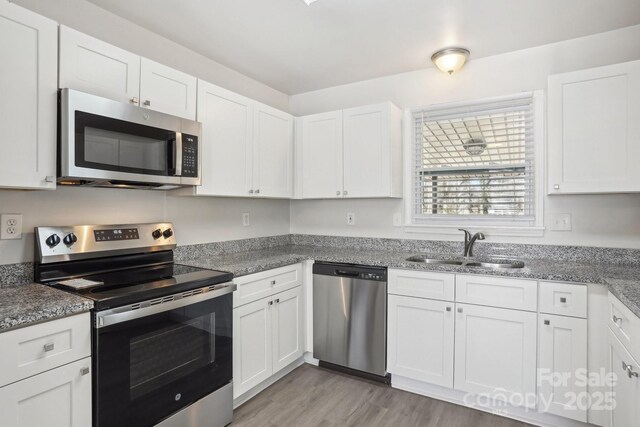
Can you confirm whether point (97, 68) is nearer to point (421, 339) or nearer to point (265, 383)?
point (265, 383)

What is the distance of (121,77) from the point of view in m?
1.88

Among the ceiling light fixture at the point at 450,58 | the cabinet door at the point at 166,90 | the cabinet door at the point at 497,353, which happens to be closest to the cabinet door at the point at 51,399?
the cabinet door at the point at 166,90

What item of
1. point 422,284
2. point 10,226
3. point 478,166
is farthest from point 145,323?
point 478,166

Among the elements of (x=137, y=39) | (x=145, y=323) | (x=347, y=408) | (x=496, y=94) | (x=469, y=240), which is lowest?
(x=347, y=408)

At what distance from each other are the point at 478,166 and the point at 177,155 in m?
2.22

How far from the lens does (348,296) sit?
263 cm

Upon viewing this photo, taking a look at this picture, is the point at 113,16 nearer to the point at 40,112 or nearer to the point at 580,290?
the point at 40,112

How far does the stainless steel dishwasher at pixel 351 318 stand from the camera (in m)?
2.53

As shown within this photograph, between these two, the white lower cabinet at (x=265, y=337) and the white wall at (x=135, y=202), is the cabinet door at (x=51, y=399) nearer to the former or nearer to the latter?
the white wall at (x=135, y=202)

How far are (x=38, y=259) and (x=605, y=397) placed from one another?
119 inches

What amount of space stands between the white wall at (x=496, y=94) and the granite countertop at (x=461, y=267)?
237mm

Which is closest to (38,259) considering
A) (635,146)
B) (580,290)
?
(580,290)

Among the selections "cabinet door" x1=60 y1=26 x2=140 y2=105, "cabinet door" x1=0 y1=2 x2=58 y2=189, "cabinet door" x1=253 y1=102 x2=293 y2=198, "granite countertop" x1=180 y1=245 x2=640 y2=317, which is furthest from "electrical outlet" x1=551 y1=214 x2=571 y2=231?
"cabinet door" x1=0 y1=2 x2=58 y2=189

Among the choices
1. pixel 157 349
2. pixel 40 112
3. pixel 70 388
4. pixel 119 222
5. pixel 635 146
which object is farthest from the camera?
pixel 119 222
